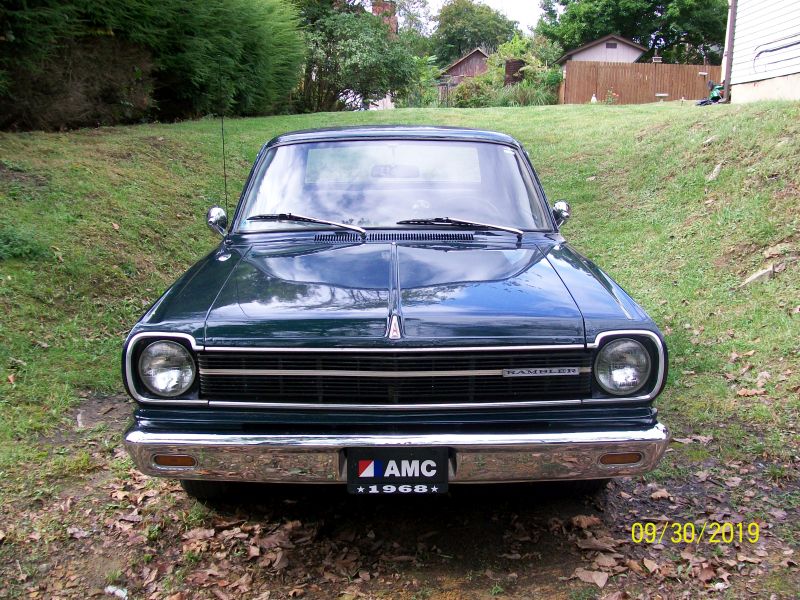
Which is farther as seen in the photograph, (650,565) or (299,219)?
(299,219)

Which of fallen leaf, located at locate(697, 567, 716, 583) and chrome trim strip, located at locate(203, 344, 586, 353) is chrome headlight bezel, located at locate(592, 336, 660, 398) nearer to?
chrome trim strip, located at locate(203, 344, 586, 353)

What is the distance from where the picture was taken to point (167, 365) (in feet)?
9.51

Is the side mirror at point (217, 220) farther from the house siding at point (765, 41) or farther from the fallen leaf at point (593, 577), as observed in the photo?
the house siding at point (765, 41)

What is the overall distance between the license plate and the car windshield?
1485mm

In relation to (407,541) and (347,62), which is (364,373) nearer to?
(407,541)

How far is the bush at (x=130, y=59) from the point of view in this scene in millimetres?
9508

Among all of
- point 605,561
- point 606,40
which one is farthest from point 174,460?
point 606,40

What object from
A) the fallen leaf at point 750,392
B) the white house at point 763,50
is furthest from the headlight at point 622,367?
the white house at point 763,50

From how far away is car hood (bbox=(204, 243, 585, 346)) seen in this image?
282cm

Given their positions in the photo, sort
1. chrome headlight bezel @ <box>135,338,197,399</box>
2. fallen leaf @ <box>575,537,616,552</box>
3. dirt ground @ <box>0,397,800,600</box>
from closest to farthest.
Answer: chrome headlight bezel @ <box>135,338,197,399</box> < dirt ground @ <box>0,397,800,600</box> < fallen leaf @ <box>575,537,616,552</box>

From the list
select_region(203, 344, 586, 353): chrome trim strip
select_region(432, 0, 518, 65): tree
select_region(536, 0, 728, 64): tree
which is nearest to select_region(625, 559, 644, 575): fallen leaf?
select_region(203, 344, 586, 353): chrome trim strip

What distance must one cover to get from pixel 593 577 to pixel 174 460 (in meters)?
1.71

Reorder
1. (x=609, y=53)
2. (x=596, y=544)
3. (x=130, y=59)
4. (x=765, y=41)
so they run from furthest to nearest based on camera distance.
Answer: (x=609, y=53)
(x=765, y=41)
(x=130, y=59)
(x=596, y=544)

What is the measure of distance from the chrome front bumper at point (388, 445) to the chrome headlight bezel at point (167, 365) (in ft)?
0.56
